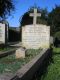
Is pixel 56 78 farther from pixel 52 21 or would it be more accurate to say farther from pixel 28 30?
pixel 52 21

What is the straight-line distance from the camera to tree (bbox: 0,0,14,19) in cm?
3128

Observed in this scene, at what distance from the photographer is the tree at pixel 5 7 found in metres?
31.3

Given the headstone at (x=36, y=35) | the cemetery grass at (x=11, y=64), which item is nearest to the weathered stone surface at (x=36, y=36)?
the headstone at (x=36, y=35)

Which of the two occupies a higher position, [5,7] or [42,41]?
[5,7]

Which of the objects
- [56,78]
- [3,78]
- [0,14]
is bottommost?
[56,78]

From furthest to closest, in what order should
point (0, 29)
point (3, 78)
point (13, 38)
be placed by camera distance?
point (13, 38) < point (0, 29) < point (3, 78)

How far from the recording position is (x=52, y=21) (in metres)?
52.5

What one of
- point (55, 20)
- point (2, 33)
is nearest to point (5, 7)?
point (2, 33)

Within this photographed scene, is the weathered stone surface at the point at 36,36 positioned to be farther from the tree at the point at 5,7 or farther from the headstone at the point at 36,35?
the tree at the point at 5,7

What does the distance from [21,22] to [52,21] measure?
16.1ft

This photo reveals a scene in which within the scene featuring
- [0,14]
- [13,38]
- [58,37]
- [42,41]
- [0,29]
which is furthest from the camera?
[13,38]

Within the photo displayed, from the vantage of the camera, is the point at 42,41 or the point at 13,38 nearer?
the point at 42,41

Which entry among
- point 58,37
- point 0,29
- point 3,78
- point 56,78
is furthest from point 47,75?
point 58,37

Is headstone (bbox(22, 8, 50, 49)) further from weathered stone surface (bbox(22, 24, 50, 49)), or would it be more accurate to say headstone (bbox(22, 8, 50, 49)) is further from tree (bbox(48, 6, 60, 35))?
tree (bbox(48, 6, 60, 35))
